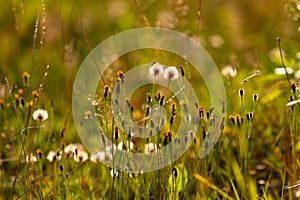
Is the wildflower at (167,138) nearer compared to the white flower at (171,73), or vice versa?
the wildflower at (167,138)

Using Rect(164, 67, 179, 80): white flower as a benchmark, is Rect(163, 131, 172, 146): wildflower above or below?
below

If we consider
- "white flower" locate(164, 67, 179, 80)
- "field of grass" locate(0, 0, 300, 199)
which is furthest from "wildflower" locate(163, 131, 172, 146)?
"white flower" locate(164, 67, 179, 80)

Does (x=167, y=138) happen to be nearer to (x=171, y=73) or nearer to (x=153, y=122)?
(x=153, y=122)

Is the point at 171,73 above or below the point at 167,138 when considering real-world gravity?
above

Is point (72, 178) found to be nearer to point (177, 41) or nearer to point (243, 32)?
point (177, 41)

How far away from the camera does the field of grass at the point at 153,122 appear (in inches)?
72.0

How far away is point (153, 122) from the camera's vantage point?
185cm

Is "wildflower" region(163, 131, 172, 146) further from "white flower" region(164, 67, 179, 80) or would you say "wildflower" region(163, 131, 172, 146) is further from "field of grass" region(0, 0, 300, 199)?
"white flower" region(164, 67, 179, 80)

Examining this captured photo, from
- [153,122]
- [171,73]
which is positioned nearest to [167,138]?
[153,122]

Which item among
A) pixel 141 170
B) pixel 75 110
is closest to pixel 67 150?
pixel 141 170

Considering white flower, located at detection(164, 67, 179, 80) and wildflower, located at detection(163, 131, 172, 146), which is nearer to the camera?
wildflower, located at detection(163, 131, 172, 146)

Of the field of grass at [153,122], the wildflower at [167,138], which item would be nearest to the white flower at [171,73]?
the field of grass at [153,122]

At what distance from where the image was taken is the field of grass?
1.83 metres

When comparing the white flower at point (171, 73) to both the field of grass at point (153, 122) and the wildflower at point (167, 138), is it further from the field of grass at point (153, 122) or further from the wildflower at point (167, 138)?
the wildflower at point (167, 138)
